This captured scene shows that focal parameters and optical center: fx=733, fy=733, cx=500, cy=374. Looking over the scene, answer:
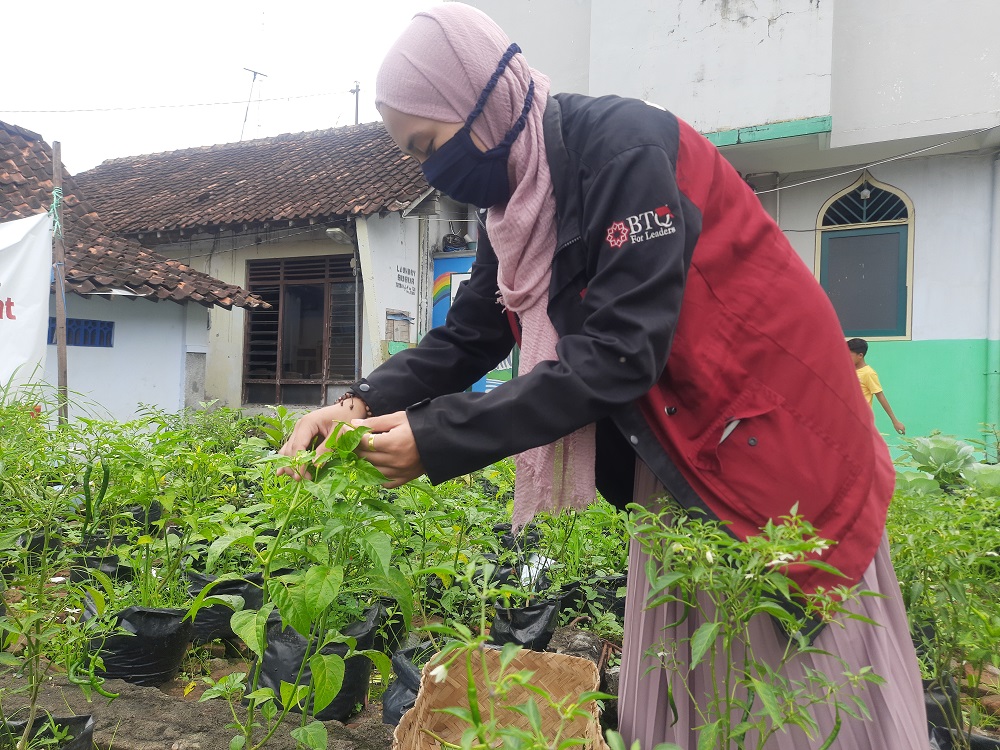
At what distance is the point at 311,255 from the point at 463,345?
983 centimetres

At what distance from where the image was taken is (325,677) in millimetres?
1230

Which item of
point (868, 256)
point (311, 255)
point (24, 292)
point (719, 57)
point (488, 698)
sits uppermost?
point (719, 57)

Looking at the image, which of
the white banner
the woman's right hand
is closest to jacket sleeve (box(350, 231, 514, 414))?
the woman's right hand

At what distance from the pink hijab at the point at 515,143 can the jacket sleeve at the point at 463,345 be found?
32 cm

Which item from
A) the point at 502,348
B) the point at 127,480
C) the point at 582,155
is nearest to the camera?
the point at 582,155

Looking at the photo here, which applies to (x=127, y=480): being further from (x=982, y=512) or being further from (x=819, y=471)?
(x=982, y=512)

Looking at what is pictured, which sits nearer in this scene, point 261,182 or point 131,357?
point 131,357

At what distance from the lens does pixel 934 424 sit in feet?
23.0

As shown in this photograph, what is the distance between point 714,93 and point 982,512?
6693 millimetres

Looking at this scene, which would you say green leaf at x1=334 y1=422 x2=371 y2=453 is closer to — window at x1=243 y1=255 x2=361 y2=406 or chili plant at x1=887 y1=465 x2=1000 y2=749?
chili plant at x1=887 y1=465 x2=1000 y2=749

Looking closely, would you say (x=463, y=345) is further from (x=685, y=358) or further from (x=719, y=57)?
(x=719, y=57)

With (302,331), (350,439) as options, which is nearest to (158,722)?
(350,439)

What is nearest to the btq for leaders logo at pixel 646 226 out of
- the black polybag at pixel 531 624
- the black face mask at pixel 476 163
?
the black face mask at pixel 476 163

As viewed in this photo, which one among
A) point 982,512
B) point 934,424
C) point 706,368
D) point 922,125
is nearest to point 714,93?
point 922,125
